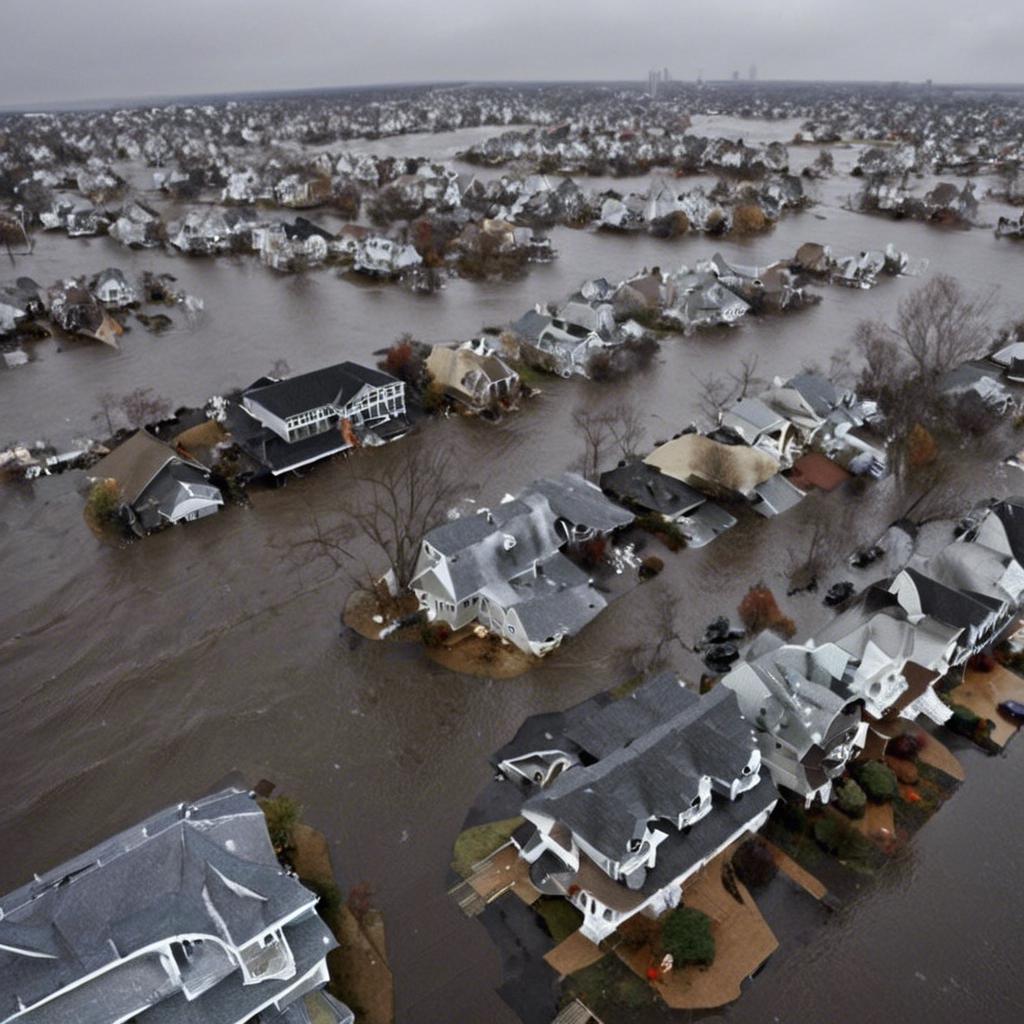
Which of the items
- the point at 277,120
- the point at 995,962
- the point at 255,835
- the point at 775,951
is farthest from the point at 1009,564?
the point at 277,120

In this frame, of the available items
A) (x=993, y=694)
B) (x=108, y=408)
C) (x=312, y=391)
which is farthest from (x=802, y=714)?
(x=108, y=408)

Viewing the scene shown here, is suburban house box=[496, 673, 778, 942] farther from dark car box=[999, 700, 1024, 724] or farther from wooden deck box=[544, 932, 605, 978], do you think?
dark car box=[999, 700, 1024, 724]

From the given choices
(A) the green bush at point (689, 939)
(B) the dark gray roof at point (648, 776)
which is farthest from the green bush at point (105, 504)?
(A) the green bush at point (689, 939)

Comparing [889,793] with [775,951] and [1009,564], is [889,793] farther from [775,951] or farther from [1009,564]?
[1009,564]

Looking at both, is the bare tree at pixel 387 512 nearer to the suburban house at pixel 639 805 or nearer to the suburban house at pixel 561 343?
the suburban house at pixel 639 805

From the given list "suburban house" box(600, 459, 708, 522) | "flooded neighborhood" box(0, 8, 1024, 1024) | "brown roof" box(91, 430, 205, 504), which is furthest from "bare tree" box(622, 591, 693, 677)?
"brown roof" box(91, 430, 205, 504)

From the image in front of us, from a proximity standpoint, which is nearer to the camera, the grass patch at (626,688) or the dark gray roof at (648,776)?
the dark gray roof at (648,776)

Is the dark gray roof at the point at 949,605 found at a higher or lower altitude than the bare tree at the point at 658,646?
higher

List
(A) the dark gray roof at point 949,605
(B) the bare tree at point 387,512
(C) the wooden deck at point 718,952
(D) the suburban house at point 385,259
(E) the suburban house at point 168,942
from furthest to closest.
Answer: (D) the suburban house at point 385,259
(B) the bare tree at point 387,512
(A) the dark gray roof at point 949,605
(C) the wooden deck at point 718,952
(E) the suburban house at point 168,942
